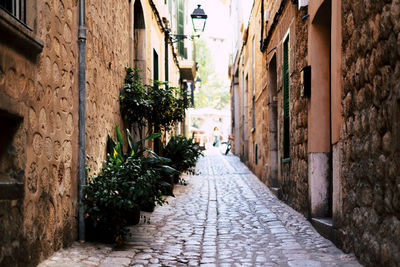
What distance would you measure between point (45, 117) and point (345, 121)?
277cm

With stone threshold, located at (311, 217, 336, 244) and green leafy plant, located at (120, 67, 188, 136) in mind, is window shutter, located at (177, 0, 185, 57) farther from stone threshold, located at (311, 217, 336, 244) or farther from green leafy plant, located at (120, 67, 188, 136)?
stone threshold, located at (311, 217, 336, 244)

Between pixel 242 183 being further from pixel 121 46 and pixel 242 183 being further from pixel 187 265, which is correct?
pixel 187 265

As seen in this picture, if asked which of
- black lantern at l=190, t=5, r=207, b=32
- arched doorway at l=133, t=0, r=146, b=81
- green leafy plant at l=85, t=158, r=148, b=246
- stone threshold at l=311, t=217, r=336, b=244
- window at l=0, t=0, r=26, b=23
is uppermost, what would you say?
black lantern at l=190, t=5, r=207, b=32

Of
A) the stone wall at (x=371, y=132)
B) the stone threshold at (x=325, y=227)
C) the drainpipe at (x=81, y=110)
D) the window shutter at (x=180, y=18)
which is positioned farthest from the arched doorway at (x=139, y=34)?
the window shutter at (x=180, y=18)

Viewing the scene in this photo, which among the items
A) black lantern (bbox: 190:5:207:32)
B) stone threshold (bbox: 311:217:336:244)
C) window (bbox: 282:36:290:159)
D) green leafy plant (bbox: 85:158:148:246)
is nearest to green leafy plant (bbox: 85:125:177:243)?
green leafy plant (bbox: 85:158:148:246)

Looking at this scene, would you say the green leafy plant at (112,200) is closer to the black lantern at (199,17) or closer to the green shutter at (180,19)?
the black lantern at (199,17)

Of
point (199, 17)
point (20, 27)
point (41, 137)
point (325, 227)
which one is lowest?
point (325, 227)

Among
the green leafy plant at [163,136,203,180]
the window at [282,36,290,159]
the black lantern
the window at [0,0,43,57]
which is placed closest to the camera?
the window at [0,0,43,57]

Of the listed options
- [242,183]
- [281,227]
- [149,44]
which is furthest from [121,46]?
[242,183]

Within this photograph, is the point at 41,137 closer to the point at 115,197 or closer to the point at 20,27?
the point at 20,27

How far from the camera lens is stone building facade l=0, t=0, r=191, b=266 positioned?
327cm

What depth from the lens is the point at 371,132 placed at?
373 cm

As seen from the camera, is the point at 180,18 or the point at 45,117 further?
the point at 180,18

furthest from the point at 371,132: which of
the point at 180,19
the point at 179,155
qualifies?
the point at 180,19
